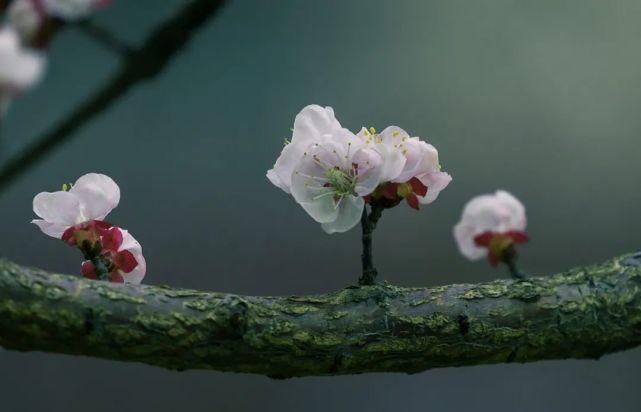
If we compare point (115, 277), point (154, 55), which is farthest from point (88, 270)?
point (154, 55)

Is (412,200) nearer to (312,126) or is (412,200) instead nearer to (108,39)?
(312,126)

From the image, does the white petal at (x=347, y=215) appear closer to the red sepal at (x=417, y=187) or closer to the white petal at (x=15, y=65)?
the red sepal at (x=417, y=187)

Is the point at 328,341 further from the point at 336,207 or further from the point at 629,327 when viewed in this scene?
the point at 629,327

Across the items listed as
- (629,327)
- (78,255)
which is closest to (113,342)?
(629,327)

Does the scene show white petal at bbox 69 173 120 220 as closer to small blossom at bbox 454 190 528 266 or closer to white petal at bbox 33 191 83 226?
white petal at bbox 33 191 83 226

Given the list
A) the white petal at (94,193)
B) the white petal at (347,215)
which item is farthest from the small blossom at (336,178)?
the white petal at (94,193)
